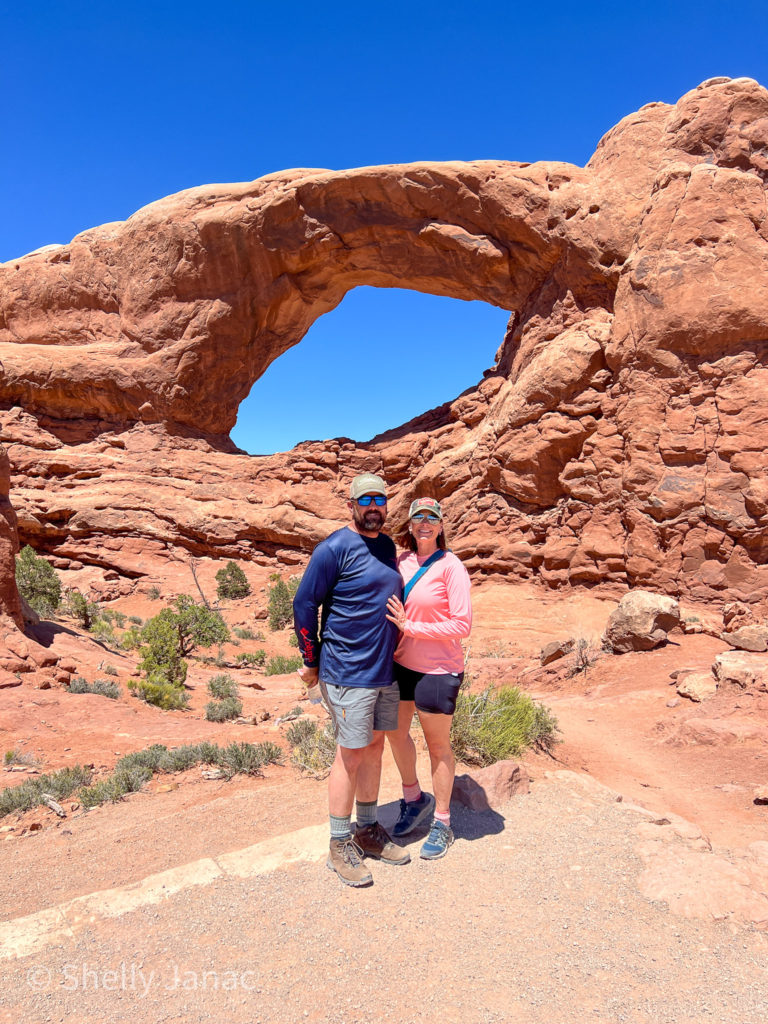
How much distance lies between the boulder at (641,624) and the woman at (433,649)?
6.85 meters

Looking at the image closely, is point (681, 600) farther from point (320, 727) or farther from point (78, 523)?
point (78, 523)

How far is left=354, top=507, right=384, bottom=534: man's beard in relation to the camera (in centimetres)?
342

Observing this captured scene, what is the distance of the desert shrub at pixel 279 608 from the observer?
49.1 feet

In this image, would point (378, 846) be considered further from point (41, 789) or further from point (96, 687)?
point (96, 687)

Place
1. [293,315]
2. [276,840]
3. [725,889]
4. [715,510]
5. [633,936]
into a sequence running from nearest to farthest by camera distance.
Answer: [633,936] → [725,889] → [276,840] → [715,510] → [293,315]

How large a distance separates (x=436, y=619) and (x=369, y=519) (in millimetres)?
698

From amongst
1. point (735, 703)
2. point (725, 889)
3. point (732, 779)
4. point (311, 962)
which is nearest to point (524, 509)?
point (735, 703)

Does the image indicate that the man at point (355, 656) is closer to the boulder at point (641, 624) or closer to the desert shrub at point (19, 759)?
the desert shrub at point (19, 759)

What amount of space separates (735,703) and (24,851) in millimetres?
6964

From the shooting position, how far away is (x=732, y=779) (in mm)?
5492

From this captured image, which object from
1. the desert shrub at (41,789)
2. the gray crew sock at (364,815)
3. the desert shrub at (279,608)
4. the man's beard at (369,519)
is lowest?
the desert shrub at (279,608)

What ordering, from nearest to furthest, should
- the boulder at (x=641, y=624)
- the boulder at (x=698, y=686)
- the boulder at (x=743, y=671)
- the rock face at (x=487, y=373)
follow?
1. the boulder at (x=743, y=671)
2. the boulder at (x=698, y=686)
3. the boulder at (x=641, y=624)
4. the rock face at (x=487, y=373)

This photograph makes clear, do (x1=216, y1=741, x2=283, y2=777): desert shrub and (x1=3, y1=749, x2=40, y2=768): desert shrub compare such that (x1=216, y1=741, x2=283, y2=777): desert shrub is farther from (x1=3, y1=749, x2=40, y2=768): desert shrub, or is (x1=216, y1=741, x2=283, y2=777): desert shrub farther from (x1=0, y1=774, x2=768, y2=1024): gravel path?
(x1=3, y1=749, x2=40, y2=768): desert shrub

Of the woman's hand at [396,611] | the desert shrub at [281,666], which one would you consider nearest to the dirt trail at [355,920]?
the woman's hand at [396,611]
